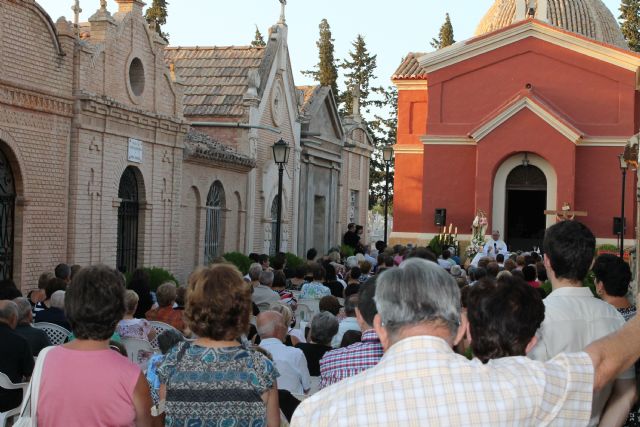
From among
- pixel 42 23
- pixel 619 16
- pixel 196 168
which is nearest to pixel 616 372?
pixel 42 23

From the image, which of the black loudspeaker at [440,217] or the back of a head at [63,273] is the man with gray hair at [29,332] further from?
the black loudspeaker at [440,217]

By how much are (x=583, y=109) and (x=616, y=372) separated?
32.7 metres

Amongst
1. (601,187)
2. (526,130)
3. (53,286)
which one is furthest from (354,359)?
Answer: (601,187)

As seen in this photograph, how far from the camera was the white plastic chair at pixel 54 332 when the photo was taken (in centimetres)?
921

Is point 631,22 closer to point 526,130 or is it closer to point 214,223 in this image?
point 526,130

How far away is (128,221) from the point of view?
20.3 metres

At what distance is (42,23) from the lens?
1652 centimetres

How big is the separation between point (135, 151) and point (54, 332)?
1088 centimetres

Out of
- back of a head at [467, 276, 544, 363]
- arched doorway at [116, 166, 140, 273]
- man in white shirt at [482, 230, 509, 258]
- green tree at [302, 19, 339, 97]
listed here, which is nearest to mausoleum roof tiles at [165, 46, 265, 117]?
arched doorway at [116, 166, 140, 273]

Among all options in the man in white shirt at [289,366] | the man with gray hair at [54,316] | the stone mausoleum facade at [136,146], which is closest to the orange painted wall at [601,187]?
the stone mausoleum facade at [136,146]

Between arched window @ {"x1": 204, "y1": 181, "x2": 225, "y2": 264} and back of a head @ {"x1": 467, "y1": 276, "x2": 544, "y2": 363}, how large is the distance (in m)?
20.8

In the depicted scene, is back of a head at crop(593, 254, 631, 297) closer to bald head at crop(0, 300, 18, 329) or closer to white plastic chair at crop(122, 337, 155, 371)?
white plastic chair at crop(122, 337, 155, 371)

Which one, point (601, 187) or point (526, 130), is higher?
point (526, 130)

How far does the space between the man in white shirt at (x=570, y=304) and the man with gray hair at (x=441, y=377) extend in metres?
1.55
